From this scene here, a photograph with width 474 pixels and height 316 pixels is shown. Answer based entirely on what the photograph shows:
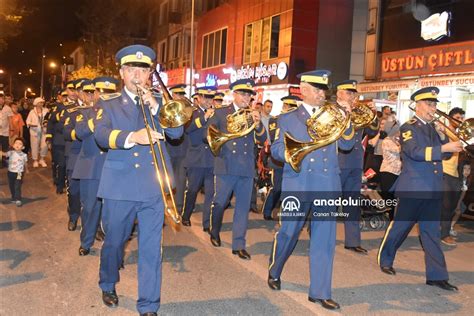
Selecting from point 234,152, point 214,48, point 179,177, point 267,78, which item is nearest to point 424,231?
point 234,152

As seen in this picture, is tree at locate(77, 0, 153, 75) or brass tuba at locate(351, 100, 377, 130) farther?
tree at locate(77, 0, 153, 75)

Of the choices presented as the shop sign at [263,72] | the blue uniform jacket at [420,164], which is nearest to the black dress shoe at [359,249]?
the blue uniform jacket at [420,164]

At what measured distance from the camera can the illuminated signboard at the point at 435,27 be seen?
1602cm

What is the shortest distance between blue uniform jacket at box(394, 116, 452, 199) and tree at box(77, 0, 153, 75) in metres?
36.3

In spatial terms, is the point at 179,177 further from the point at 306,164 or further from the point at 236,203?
the point at 306,164

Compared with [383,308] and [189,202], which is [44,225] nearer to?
[189,202]

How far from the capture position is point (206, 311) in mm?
5004

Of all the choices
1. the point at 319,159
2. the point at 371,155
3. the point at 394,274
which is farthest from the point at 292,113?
the point at 371,155

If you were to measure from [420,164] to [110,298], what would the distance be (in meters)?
3.72

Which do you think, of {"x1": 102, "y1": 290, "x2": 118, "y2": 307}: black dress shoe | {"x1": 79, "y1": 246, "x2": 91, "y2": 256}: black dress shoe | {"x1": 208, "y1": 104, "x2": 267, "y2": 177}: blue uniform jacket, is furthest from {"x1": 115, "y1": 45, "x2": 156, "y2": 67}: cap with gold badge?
{"x1": 79, "y1": 246, "x2": 91, "y2": 256}: black dress shoe

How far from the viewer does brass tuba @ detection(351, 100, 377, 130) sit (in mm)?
7586

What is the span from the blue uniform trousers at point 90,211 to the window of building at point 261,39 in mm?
18831
